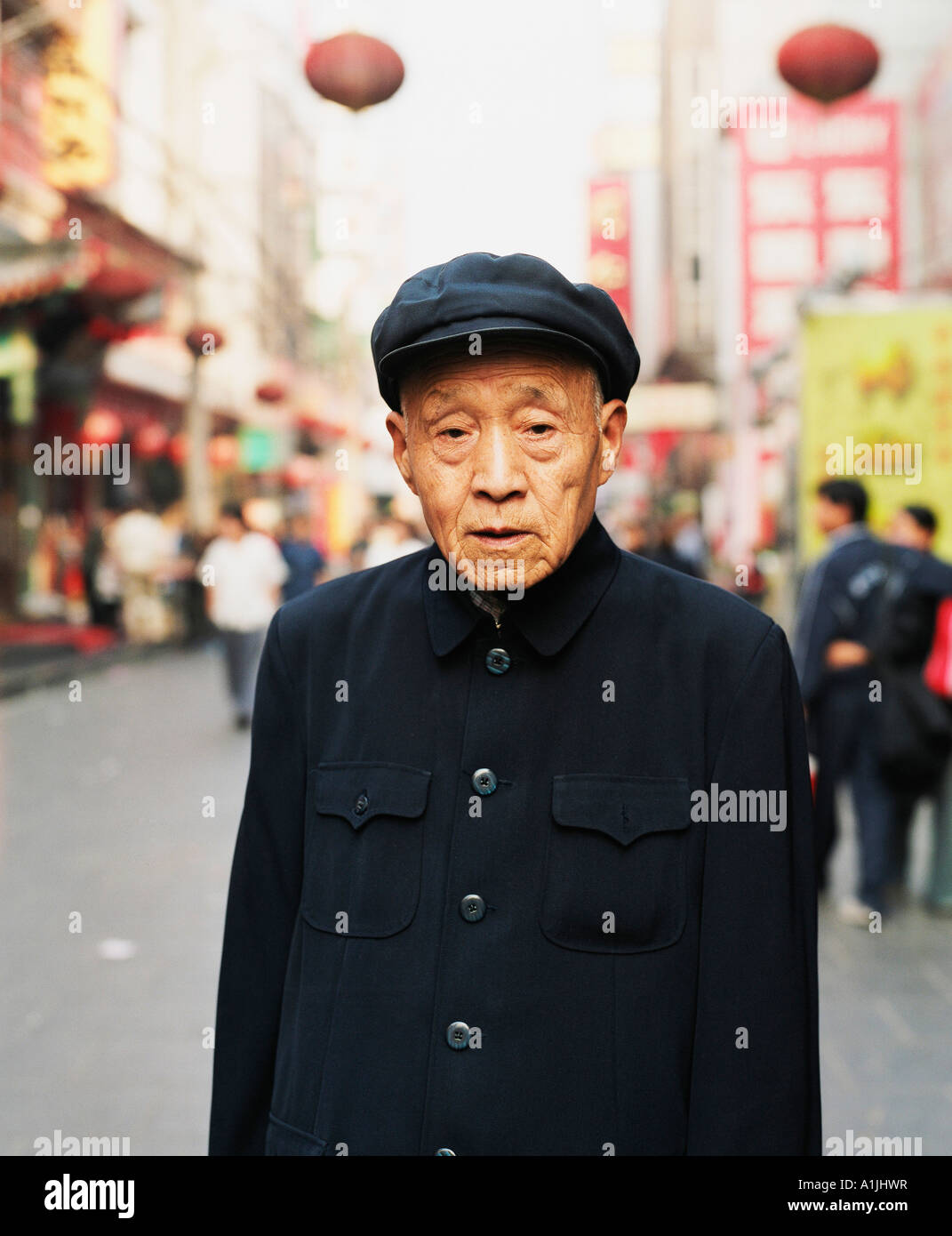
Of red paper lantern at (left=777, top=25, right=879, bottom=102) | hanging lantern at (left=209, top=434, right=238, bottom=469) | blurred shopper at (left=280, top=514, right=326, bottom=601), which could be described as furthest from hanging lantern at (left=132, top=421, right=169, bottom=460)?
red paper lantern at (left=777, top=25, right=879, bottom=102)

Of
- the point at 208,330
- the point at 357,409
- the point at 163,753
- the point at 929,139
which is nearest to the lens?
the point at 163,753

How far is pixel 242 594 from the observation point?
1220cm

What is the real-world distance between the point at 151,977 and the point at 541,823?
13.7 ft

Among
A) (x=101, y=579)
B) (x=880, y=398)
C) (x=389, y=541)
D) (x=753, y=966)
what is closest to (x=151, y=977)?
(x=753, y=966)

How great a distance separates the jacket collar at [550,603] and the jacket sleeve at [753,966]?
0.22m

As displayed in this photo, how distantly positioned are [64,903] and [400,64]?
4111mm

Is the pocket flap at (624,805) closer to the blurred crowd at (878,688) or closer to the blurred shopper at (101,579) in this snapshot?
the blurred crowd at (878,688)

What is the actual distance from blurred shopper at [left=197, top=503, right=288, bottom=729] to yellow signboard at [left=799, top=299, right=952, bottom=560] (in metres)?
4.55

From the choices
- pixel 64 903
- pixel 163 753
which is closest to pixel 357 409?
pixel 163 753

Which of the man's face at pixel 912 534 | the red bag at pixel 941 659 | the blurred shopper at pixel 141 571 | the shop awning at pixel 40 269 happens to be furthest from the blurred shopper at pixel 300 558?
the red bag at pixel 941 659

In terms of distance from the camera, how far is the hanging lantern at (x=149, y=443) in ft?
79.7

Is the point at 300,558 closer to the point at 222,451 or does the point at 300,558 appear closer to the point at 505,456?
the point at 505,456
